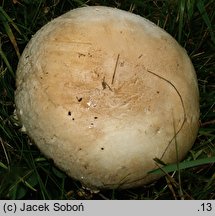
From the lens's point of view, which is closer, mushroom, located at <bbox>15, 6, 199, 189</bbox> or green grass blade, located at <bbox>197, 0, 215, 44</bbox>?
mushroom, located at <bbox>15, 6, 199, 189</bbox>

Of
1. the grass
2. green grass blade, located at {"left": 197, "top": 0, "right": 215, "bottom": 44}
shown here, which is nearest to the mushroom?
the grass

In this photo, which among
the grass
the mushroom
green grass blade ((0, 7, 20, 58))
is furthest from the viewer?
green grass blade ((0, 7, 20, 58))

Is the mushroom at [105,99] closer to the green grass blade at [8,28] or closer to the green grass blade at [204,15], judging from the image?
the green grass blade at [8,28]

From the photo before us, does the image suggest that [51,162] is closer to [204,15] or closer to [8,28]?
[8,28]

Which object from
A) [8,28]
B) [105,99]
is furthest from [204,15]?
[8,28]

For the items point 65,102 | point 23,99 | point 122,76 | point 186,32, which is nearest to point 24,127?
point 23,99

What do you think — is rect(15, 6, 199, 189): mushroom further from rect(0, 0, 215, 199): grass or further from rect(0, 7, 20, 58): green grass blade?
rect(0, 7, 20, 58): green grass blade
